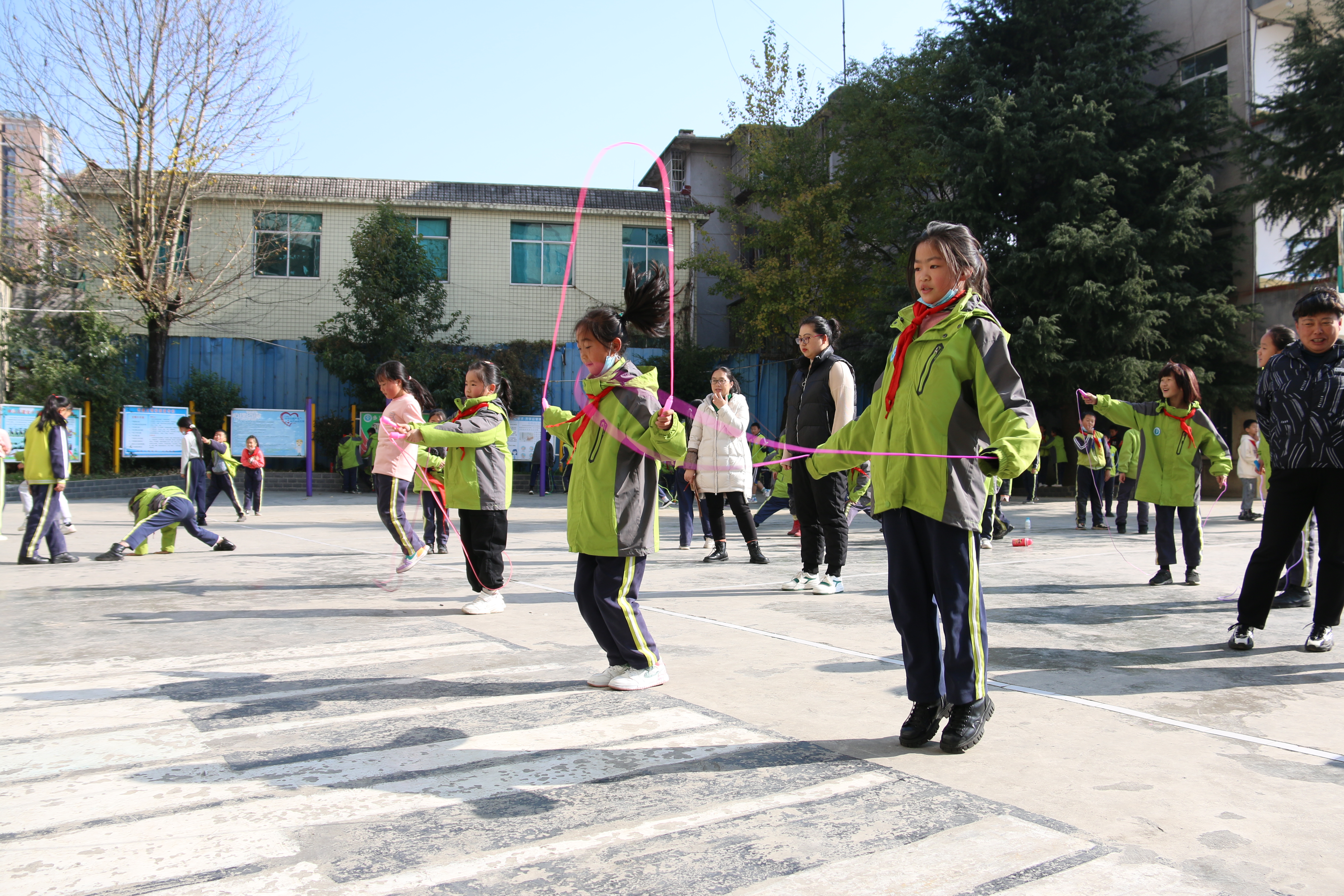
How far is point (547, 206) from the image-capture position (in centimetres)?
2720

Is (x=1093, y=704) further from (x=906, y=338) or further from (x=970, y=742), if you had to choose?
(x=906, y=338)

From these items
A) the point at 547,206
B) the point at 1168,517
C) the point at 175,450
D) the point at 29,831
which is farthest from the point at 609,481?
the point at 547,206

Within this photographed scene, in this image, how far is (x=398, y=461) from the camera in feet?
27.3

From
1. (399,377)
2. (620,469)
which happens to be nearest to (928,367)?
(620,469)

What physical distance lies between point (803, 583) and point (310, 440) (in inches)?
693

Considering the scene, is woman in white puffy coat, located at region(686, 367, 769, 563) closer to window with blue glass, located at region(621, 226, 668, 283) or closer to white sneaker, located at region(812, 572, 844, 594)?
white sneaker, located at region(812, 572, 844, 594)

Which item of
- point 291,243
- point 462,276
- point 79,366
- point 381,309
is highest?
point 291,243

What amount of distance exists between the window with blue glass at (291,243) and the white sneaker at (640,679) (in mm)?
24962

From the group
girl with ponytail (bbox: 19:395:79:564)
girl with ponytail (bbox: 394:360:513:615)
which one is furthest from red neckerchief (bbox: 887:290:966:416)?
girl with ponytail (bbox: 19:395:79:564)

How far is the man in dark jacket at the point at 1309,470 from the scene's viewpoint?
4992 mm

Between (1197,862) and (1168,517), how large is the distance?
5958 mm

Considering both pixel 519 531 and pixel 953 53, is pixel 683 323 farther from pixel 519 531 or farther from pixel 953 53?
pixel 519 531

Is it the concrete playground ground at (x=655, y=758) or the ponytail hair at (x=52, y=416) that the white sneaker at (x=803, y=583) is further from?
the ponytail hair at (x=52, y=416)

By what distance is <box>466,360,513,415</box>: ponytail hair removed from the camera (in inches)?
266
